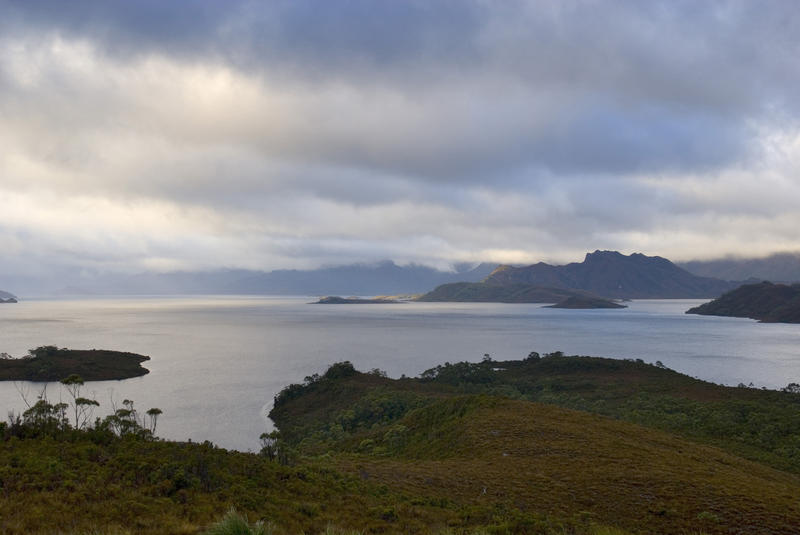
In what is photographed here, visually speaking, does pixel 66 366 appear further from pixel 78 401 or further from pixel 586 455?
pixel 586 455

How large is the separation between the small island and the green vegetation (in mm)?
78821

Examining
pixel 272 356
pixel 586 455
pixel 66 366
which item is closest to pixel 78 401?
pixel 586 455

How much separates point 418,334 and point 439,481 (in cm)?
16873

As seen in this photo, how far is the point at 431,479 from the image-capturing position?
25.6 metres

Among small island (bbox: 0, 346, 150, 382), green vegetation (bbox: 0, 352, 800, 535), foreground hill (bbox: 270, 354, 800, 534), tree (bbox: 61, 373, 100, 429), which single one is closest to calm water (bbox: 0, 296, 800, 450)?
small island (bbox: 0, 346, 150, 382)

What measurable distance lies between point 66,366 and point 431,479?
104336mm

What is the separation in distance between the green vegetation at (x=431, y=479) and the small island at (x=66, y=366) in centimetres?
7882

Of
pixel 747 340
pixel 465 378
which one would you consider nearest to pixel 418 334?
pixel 465 378

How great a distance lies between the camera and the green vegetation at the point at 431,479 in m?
15.4

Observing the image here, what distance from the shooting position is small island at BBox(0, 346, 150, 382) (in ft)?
312

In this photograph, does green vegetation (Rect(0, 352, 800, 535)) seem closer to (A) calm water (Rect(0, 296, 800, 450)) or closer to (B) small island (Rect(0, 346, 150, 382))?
(A) calm water (Rect(0, 296, 800, 450))

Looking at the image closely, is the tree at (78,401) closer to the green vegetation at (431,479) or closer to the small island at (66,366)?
the green vegetation at (431,479)

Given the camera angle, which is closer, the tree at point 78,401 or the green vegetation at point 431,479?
the green vegetation at point 431,479

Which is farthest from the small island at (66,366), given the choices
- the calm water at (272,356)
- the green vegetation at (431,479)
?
the green vegetation at (431,479)
